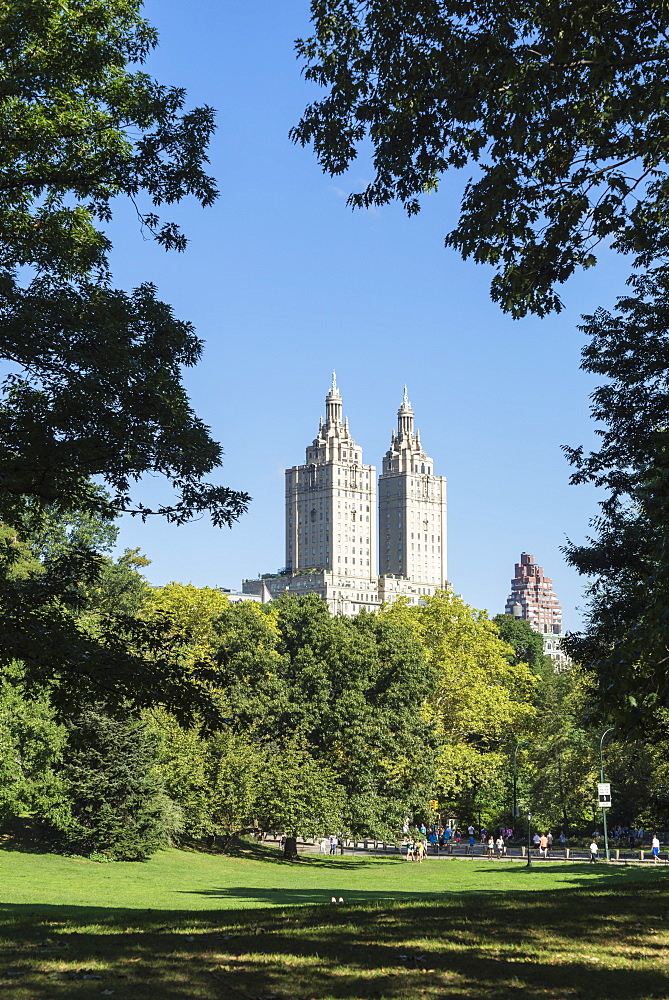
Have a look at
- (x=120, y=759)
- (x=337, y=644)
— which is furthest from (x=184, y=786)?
(x=337, y=644)

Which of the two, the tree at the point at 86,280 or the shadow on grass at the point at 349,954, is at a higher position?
the tree at the point at 86,280

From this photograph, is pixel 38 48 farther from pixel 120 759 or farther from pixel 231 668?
pixel 231 668

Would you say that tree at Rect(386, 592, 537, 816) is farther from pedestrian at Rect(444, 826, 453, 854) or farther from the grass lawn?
the grass lawn

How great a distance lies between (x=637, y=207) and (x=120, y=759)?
36.2 m

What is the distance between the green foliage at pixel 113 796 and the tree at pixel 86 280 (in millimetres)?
28802

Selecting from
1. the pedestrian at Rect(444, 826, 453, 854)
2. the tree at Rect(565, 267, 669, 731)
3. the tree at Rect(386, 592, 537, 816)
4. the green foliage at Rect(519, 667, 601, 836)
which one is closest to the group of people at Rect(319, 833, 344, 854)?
the tree at Rect(386, 592, 537, 816)

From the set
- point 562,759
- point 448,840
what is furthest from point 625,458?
point 448,840

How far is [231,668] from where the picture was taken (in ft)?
177

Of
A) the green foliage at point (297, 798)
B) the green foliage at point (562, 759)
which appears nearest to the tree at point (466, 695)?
the green foliage at point (562, 759)

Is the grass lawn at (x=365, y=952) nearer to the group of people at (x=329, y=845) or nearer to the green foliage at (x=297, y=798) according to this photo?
the green foliage at (x=297, y=798)

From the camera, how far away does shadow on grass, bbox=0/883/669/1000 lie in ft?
29.6

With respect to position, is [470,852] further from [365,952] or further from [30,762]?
[365,952]

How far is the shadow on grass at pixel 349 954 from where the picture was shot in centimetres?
901

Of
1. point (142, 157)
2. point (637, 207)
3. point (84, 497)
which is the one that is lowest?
point (84, 497)
